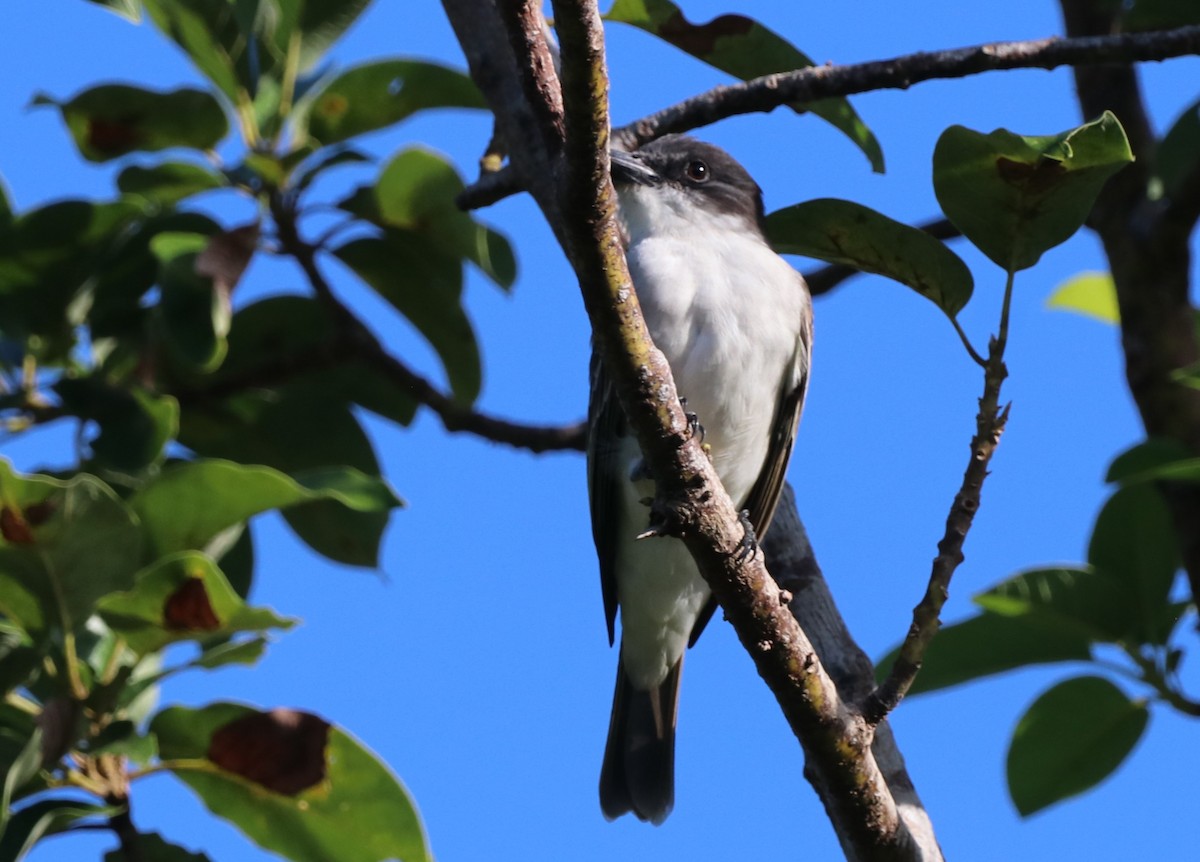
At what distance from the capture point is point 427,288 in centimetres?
475

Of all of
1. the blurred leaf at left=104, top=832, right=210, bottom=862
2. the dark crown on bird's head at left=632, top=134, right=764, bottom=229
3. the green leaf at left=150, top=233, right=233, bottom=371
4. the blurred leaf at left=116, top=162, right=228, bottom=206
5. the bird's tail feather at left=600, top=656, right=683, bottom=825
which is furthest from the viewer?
the dark crown on bird's head at left=632, top=134, right=764, bottom=229

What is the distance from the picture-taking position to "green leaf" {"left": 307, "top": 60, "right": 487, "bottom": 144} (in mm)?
4516

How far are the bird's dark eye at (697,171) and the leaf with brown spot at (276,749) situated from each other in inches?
95.8

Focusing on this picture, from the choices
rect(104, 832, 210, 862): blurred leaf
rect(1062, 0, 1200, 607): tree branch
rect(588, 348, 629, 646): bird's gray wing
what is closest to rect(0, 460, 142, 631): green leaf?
rect(104, 832, 210, 862): blurred leaf

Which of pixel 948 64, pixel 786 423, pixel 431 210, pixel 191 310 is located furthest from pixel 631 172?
pixel 948 64

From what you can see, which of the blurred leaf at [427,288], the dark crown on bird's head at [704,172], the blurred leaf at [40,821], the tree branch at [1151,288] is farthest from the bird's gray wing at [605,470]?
the blurred leaf at [40,821]

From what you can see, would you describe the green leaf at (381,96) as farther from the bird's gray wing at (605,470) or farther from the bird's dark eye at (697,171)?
the bird's gray wing at (605,470)

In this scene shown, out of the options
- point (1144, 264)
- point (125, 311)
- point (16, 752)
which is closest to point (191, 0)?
point (125, 311)

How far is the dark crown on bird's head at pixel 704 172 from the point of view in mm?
4965

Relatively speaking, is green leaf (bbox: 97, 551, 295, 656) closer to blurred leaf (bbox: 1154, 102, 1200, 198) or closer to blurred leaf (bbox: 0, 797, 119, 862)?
blurred leaf (bbox: 0, 797, 119, 862)

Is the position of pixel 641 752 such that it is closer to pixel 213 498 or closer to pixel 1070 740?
pixel 1070 740

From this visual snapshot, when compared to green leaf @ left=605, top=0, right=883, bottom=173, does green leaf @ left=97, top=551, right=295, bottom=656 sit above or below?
below

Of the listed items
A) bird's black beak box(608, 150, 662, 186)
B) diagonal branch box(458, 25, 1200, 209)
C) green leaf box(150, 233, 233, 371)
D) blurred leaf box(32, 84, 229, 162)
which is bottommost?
green leaf box(150, 233, 233, 371)

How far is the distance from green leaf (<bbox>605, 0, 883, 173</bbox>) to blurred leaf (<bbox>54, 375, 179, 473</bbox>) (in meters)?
1.50
